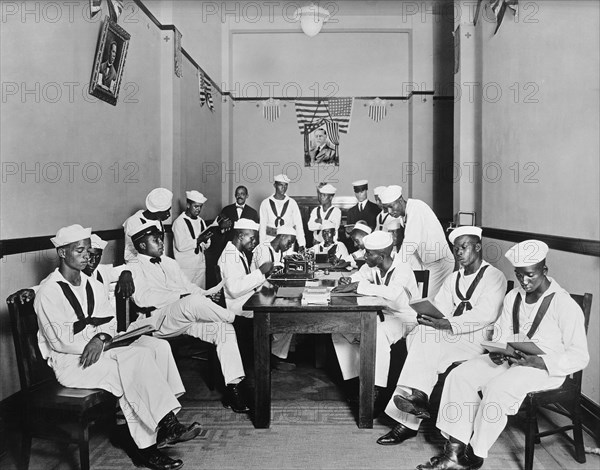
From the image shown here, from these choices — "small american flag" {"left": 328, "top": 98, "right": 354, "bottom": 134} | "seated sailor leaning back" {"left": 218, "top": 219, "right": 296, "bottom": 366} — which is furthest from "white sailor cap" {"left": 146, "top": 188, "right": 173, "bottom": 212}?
"small american flag" {"left": 328, "top": 98, "right": 354, "bottom": 134}

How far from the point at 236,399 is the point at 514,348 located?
1.89 metres

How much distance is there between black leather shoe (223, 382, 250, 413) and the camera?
376 centimetres

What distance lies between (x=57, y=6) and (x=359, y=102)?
6682mm

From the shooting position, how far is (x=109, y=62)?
495cm

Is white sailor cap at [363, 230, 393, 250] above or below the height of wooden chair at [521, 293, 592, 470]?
above

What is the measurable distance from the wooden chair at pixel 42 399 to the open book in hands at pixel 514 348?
6.80 ft

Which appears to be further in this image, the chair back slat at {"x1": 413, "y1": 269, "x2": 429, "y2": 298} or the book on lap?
the chair back slat at {"x1": 413, "y1": 269, "x2": 429, "y2": 298}

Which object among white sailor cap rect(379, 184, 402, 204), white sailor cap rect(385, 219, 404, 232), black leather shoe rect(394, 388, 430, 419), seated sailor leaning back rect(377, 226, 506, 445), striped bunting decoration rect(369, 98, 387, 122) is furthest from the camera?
striped bunting decoration rect(369, 98, 387, 122)

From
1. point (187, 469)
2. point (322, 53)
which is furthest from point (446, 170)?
point (187, 469)

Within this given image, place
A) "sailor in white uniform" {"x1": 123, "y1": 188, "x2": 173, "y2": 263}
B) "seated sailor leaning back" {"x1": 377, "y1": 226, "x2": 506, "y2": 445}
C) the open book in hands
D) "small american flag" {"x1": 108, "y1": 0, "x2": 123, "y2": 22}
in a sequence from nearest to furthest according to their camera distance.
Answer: the open book in hands → "seated sailor leaning back" {"x1": 377, "y1": 226, "x2": 506, "y2": 445} → "small american flag" {"x1": 108, "y1": 0, "x2": 123, "y2": 22} → "sailor in white uniform" {"x1": 123, "y1": 188, "x2": 173, "y2": 263}

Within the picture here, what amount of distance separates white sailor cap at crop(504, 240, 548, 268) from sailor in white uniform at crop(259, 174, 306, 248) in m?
4.46

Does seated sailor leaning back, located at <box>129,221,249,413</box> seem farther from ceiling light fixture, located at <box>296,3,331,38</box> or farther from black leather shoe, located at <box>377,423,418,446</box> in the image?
ceiling light fixture, located at <box>296,3,331,38</box>

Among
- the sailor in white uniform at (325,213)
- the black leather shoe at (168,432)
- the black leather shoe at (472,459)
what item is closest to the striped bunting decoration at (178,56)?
the sailor in white uniform at (325,213)

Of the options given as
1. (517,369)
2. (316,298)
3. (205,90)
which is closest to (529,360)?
(517,369)
